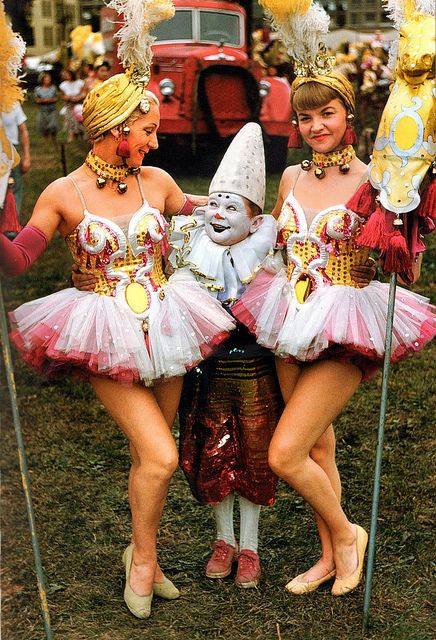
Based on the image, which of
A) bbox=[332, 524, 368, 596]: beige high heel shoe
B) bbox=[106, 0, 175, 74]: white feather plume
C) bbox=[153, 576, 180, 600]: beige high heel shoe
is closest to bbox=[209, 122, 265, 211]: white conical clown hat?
bbox=[106, 0, 175, 74]: white feather plume

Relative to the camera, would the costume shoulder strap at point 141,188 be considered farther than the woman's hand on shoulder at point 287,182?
No

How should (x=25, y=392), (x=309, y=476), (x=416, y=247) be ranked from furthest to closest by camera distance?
(x=25, y=392), (x=309, y=476), (x=416, y=247)

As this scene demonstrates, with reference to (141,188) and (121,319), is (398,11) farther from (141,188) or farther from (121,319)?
(121,319)

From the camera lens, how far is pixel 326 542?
3.32 m

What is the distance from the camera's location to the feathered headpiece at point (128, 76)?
2918mm

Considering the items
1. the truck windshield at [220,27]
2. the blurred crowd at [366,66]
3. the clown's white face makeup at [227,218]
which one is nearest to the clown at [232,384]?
the clown's white face makeup at [227,218]

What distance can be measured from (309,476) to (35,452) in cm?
210

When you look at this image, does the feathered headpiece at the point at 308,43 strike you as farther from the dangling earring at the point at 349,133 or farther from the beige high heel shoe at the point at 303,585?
the beige high heel shoe at the point at 303,585

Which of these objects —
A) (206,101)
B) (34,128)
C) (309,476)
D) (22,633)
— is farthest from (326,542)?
(206,101)

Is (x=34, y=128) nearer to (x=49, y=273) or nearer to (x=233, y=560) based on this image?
(x=49, y=273)

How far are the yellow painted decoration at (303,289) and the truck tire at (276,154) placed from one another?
201 centimetres

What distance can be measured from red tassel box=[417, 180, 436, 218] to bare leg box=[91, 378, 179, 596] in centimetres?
109

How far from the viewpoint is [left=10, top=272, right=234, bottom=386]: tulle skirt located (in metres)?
2.86

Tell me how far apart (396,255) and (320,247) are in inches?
12.6
